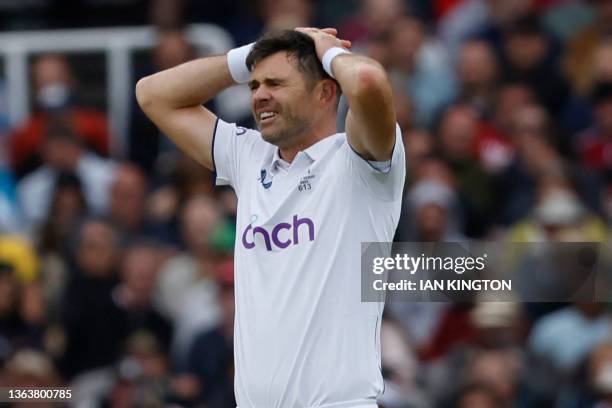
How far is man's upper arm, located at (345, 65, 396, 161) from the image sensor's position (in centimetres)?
556

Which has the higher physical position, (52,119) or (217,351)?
(52,119)

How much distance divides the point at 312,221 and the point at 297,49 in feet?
2.14

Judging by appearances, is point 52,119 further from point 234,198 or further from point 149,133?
point 234,198

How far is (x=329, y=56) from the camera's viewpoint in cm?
584

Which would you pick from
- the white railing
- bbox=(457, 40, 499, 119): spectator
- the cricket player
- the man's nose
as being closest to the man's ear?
the cricket player

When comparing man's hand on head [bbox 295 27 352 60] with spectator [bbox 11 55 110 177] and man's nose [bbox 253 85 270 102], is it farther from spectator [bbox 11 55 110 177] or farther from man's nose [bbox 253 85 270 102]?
spectator [bbox 11 55 110 177]

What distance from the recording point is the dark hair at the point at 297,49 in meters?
5.96

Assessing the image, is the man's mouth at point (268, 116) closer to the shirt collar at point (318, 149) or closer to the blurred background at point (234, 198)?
the shirt collar at point (318, 149)

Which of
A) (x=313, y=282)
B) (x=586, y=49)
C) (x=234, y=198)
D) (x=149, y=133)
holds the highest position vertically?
(x=586, y=49)

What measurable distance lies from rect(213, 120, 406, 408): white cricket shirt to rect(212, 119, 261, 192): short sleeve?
Answer: 27 cm

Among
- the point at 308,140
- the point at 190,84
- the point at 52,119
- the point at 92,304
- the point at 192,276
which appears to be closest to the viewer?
the point at 308,140

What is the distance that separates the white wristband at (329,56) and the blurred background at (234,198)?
3.35 metres

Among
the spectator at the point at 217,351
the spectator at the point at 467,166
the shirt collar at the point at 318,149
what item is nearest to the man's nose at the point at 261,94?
the shirt collar at the point at 318,149

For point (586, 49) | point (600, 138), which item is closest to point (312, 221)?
point (600, 138)
